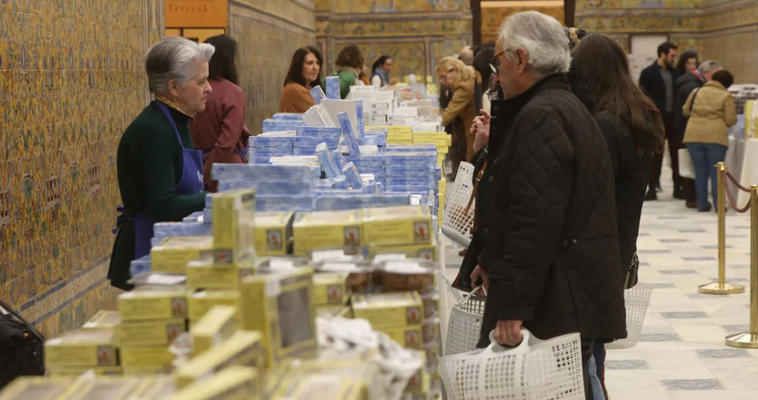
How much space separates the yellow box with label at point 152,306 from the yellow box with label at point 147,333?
14mm

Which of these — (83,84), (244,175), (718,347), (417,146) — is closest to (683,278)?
(718,347)

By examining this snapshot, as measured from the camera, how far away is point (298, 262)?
10.5 feet

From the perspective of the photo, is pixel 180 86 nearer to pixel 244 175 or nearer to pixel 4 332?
pixel 244 175

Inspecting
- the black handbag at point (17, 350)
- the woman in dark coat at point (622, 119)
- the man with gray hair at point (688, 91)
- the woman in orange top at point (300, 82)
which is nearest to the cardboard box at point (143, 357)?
the black handbag at point (17, 350)

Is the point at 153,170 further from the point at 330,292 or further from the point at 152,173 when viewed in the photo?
the point at 330,292

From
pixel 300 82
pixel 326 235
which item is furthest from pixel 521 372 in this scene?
pixel 300 82

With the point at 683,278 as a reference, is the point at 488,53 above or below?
above

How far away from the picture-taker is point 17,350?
3.89 metres

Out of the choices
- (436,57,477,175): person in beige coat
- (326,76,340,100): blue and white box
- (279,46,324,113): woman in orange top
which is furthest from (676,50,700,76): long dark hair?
(326,76,340,100): blue and white box

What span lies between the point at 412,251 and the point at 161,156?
5.18 feet

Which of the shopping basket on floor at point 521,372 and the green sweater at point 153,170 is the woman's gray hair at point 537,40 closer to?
the shopping basket on floor at point 521,372

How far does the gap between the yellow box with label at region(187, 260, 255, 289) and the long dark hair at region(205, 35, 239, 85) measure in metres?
4.89

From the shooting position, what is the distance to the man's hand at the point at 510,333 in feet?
12.7

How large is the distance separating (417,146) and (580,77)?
1603 mm
